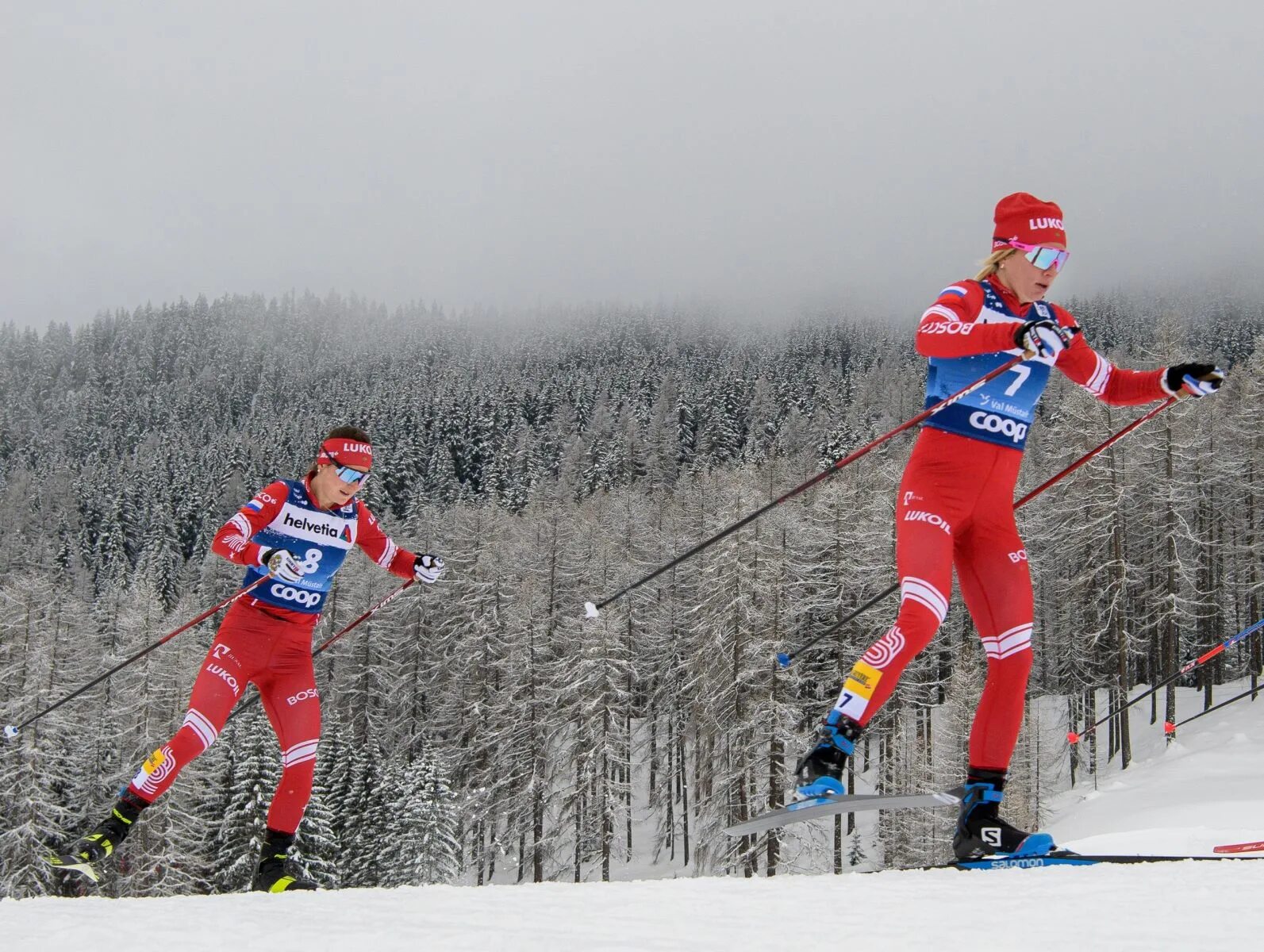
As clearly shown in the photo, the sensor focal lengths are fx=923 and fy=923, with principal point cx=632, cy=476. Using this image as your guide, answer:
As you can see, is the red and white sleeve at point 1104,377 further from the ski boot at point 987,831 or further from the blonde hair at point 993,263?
the ski boot at point 987,831

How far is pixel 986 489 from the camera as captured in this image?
4.39 metres

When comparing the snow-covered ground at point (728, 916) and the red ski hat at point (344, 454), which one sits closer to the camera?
the snow-covered ground at point (728, 916)

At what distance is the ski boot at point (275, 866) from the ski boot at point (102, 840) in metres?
0.75

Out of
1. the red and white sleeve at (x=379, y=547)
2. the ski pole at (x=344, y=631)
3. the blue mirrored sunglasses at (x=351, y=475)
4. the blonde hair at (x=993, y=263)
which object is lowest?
the ski pole at (x=344, y=631)

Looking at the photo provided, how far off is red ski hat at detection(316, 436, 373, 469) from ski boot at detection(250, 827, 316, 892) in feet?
7.62

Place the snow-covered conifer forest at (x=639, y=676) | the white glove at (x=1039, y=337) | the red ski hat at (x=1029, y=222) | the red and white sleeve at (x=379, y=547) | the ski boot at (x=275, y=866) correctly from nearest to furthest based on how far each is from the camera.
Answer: the white glove at (x=1039, y=337) → the red ski hat at (x=1029, y=222) → the ski boot at (x=275, y=866) → the red and white sleeve at (x=379, y=547) → the snow-covered conifer forest at (x=639, y=676)

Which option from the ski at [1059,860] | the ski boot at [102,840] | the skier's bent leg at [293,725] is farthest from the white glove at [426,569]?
the ski at [1059,860]

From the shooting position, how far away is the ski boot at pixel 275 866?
532 cm

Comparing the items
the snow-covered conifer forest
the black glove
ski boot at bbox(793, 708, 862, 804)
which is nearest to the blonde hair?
the black glove

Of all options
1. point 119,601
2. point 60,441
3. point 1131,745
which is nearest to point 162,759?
point 1131,745

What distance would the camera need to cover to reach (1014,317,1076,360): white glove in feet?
13.2

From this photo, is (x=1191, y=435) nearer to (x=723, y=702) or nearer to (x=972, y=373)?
(x=723, y=702)

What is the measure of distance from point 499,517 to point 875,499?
24228 millimetres

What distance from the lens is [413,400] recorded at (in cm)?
13862
